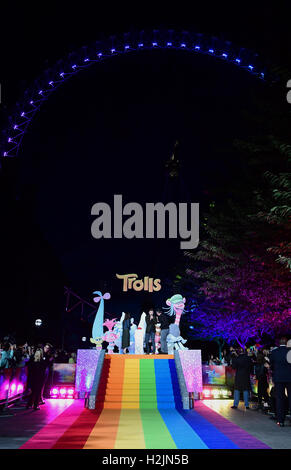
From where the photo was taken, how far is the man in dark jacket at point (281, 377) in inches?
425

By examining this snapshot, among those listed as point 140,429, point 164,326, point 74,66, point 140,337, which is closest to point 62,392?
point 164,326

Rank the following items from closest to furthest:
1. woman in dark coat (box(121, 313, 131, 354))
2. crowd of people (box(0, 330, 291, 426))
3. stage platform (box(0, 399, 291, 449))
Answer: stage platform (box(0, 399, 291, 449)), crowd of people (box(0, 330, 291, 426)), woman in dark coat (box(121, 313, 131, 354))

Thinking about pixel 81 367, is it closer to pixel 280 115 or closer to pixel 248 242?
pixel 248 242

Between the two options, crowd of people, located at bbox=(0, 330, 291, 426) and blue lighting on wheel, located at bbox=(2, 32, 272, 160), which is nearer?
crowd of people, located at bbox=(0, 330, 291, 426)

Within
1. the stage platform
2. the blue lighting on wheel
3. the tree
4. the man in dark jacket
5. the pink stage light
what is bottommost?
the pink stage light

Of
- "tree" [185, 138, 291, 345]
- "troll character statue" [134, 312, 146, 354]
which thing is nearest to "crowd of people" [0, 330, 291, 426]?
"tree" [185, 138, 291, 345]

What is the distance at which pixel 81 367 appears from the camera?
691 inches

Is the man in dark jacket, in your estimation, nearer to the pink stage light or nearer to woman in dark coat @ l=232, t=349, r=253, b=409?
woman in dark coat @ l=232, t=349, r=253, b=409

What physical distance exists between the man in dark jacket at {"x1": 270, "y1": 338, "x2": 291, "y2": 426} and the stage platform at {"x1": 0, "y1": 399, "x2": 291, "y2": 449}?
1.34 ft

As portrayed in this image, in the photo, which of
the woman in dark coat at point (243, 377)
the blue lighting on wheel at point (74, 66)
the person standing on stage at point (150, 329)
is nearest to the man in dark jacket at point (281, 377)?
the woman in dark coat at point (243, 377)

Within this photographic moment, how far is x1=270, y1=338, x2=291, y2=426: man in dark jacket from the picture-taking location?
10789 mm

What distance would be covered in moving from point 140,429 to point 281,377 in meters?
3.79
